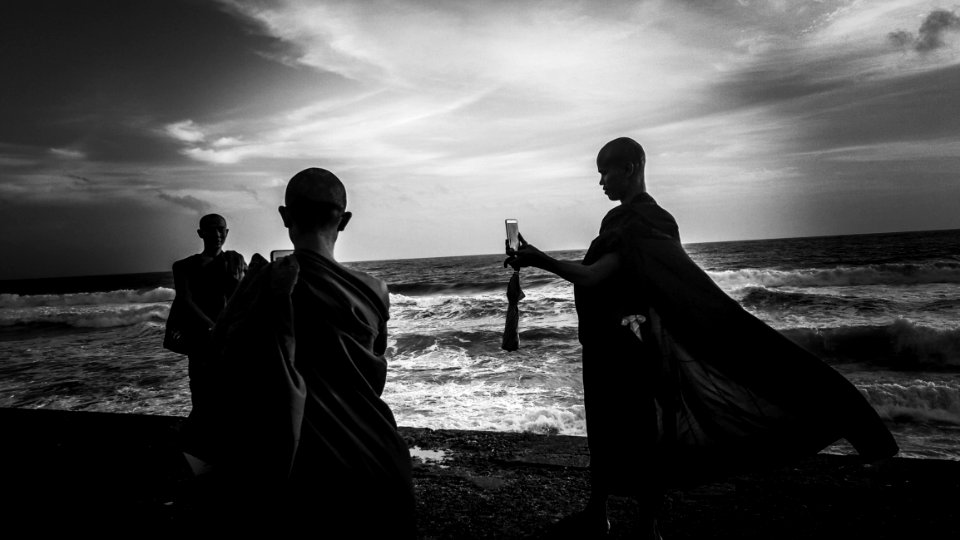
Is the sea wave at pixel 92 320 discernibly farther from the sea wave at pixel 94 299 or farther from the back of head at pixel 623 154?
the back of head at pixel 623 154

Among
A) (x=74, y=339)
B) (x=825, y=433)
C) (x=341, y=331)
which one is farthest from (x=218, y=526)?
(x=74, y=339)

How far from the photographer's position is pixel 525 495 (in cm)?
366

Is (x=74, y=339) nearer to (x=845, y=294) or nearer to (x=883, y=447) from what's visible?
(x=883, y=447)

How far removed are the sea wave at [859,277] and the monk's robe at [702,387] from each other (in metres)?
25.6

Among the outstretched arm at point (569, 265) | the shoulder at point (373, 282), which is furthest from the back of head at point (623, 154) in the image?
the shoulder at point (373, 282)

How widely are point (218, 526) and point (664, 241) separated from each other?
7.49 ft

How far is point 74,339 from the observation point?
1945cm

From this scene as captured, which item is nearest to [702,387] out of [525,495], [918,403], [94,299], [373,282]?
[525,495]

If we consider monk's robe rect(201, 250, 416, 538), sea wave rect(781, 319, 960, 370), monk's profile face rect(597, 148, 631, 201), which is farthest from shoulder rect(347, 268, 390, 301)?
sea wave rect(781, 319, 960, 370)

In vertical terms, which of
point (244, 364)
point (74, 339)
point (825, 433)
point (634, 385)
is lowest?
point (74, 339)

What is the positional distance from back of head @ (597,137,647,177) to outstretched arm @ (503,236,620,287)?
0.53m

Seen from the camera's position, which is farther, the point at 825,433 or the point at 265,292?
the point at 825,433

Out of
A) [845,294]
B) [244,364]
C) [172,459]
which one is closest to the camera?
[244,364]

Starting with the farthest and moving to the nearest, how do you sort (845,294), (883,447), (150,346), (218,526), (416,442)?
(845,294)
(150,346)
(416,442)
(883,447)
(218,526)
